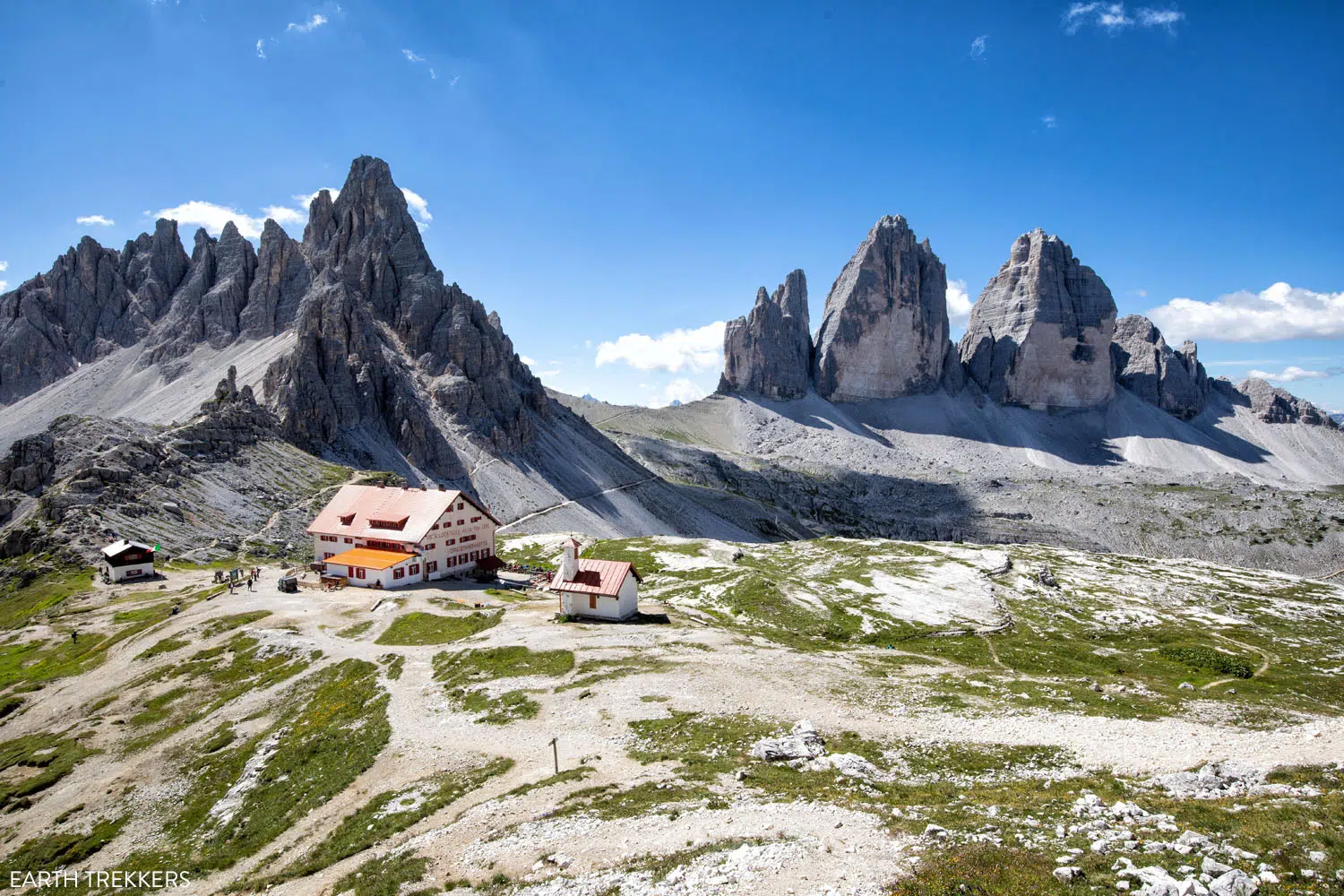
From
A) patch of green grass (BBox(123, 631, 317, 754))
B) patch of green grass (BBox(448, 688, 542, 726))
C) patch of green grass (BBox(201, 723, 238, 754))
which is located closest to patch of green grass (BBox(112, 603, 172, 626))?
patch of green grass (BBox(123, 631, 317, 754))

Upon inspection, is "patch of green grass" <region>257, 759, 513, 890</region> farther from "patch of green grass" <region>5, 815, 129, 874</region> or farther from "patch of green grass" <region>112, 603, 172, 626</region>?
"patch of green grass" <region>112, 603, 172, 626</region>

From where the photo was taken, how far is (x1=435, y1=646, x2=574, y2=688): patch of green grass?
138 feet

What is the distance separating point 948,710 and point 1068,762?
765cm

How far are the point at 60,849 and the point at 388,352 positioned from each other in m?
145

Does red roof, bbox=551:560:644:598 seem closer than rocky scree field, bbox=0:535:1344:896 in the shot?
No

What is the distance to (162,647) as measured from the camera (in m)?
51.5

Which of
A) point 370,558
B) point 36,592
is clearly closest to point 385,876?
point 370,558

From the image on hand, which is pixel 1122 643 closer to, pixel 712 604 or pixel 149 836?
pixel 712 604

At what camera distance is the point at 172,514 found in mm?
85062

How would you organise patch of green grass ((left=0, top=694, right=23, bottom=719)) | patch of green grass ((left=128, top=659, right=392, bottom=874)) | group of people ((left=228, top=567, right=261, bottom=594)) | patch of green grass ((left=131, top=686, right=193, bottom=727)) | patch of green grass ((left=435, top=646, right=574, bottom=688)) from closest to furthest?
patch of green grass ((left=128, top=659, right=392, bottom=874)), patch of green grass ((left=131, top=686, right=193, bottom=727)), patch of green grass ((left=435, top=646, right=574, bottom=688)), patch of green grass ((left=0, top=694, right=23, bottom=719)), group of people ((left=228, top=567, right=261, bottom=594))

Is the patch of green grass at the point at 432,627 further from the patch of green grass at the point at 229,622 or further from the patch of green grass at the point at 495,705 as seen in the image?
the patch of green grass at the point at 495,705

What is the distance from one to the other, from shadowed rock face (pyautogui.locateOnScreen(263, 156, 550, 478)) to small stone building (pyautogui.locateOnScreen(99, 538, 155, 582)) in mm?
55225

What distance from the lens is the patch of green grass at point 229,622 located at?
53.6 meters

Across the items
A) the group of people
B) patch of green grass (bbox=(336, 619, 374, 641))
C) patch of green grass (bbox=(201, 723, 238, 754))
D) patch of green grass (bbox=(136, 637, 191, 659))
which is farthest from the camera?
the group of people
